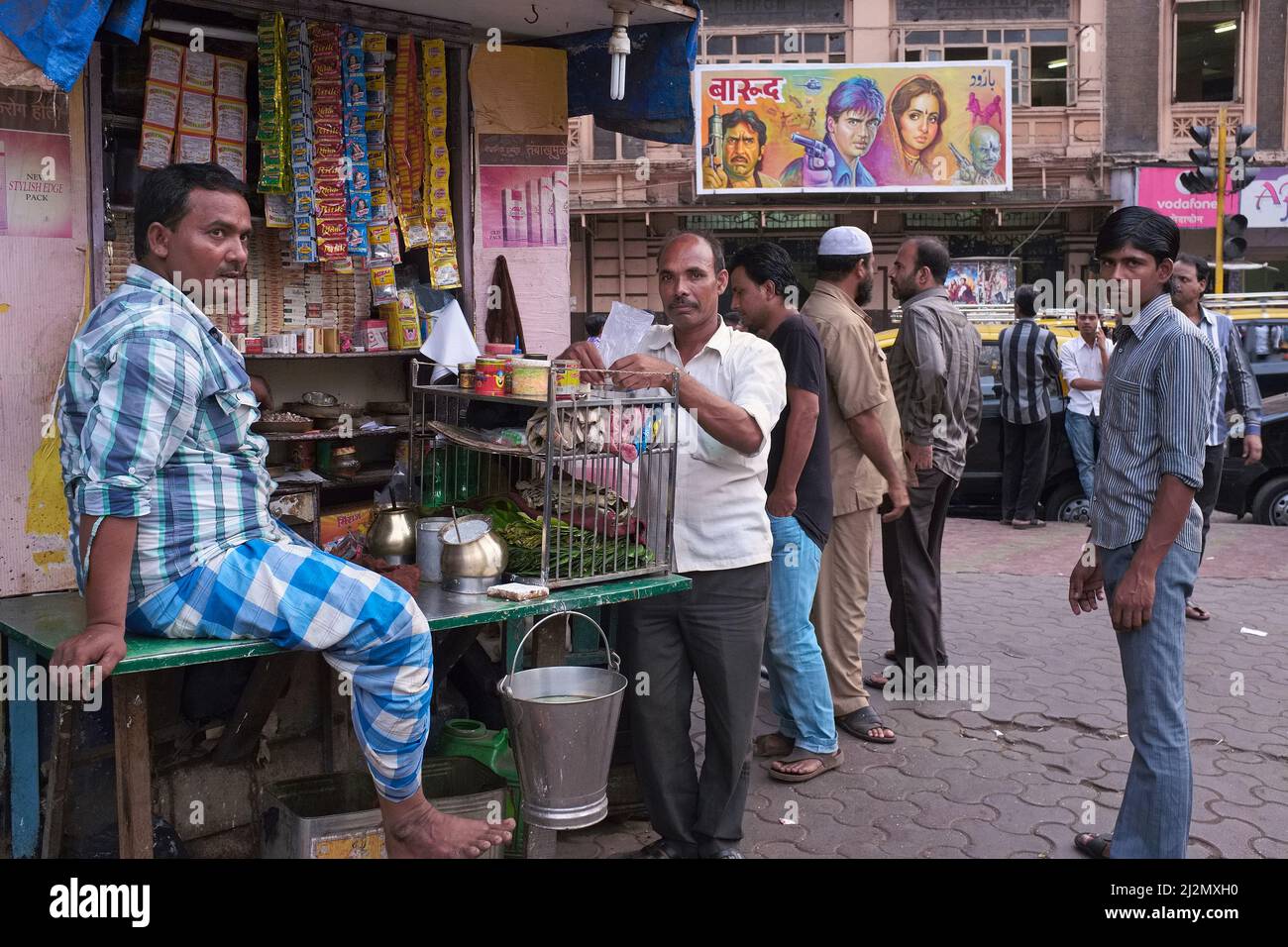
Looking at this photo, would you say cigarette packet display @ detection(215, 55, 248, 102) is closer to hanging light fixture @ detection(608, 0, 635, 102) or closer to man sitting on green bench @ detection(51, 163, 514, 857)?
hanging light fixture @ detection(608, 0, 635, 102)

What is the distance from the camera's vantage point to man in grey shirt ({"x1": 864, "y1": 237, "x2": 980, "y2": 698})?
561cm

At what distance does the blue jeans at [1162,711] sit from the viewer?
3.37m

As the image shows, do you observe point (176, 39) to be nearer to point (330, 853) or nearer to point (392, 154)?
point (392, 154)

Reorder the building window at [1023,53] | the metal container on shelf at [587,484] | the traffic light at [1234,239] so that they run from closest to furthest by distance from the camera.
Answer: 1. the metal container on shelf at [587,484]
2. the traffic light at [1234,239]
3. the building window at [1023,53]

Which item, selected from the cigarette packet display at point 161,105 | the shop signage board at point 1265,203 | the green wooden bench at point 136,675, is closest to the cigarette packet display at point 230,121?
the cigarette packet display at point 161,105

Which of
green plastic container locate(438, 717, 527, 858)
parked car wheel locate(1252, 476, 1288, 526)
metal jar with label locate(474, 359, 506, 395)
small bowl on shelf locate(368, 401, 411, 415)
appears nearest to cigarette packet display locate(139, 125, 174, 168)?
small bowl on shelf locate(368, 401, 411, 415)

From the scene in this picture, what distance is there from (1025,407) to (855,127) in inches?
433

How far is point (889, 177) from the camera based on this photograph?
19484 mm

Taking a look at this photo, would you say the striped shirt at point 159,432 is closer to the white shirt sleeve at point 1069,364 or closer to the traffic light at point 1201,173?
the white shirt sleeve at point 1069,364

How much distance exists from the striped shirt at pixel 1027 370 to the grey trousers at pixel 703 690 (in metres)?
6.22

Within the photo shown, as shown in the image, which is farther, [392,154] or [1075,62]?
[1075,62]

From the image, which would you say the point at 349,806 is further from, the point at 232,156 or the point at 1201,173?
the point at 1201,173

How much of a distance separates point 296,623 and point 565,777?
868 millimetres
